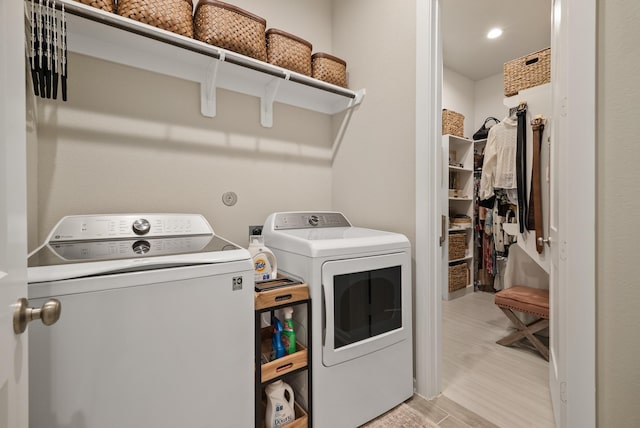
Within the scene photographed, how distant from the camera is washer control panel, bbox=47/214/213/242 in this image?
4.05ft

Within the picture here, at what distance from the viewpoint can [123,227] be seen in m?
1.32

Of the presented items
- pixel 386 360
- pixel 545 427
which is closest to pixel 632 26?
pixel 386 360

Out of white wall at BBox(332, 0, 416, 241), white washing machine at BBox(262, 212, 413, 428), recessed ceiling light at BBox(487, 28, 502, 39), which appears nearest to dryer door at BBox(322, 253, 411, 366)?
white washing machine at BBox(262, 212, 413, 428)

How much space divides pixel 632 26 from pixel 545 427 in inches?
70.8

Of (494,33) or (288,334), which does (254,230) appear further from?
(494,33)

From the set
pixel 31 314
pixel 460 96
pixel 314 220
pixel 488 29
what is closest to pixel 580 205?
pixel 314 220


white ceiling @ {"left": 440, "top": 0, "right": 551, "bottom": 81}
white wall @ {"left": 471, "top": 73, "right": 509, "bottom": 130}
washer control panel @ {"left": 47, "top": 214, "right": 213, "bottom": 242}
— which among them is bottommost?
washer control panel @ {"left": 47, "top": 214, "right": 213, "bottom": 242}

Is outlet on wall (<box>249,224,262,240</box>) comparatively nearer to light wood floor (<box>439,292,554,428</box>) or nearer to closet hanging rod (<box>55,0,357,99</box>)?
closet hanging rod (<box>55,0,357,99</box>)

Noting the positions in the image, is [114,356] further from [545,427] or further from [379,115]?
[545,427]

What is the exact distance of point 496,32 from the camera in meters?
3.04

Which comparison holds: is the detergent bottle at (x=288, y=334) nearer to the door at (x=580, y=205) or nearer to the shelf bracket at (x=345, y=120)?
the door at (x=580, y=205)

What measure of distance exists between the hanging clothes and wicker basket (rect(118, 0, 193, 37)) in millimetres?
2592

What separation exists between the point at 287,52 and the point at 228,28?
0.39m

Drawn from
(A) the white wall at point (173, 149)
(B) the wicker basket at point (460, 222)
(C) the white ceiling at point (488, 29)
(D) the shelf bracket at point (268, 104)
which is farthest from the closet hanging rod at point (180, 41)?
(B) the wicker basket at point (460, 222)
